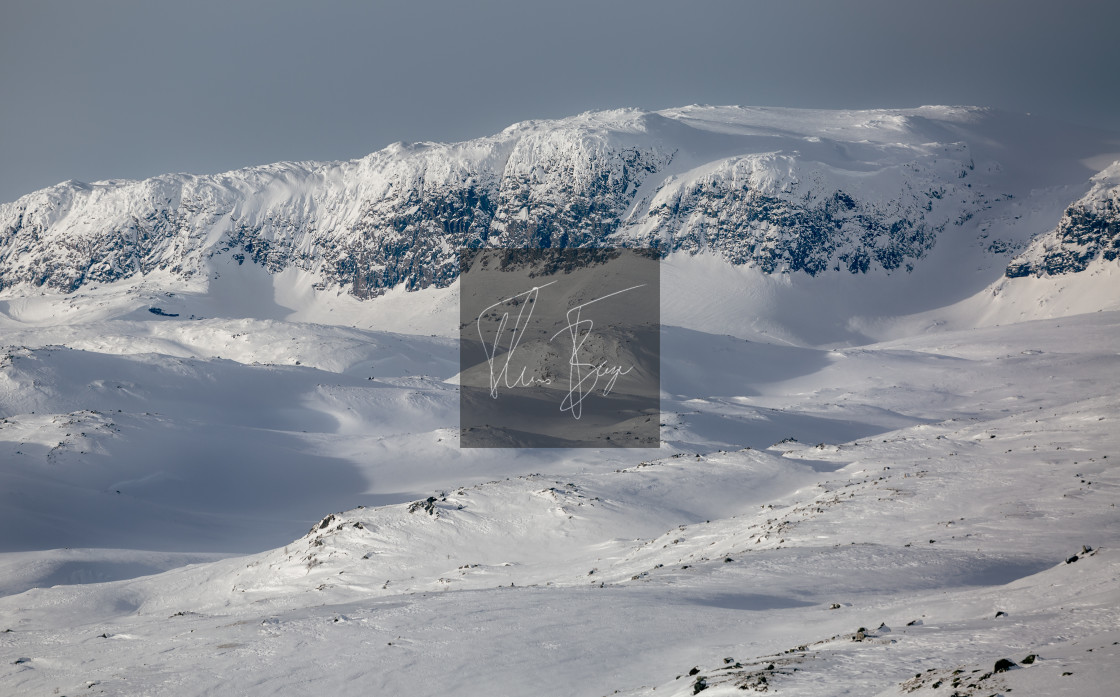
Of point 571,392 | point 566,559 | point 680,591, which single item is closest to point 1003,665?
point 680,591

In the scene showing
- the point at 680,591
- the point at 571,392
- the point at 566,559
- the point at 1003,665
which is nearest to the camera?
the point at 1003,665

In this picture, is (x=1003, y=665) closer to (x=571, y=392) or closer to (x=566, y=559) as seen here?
(x=566, y=559)

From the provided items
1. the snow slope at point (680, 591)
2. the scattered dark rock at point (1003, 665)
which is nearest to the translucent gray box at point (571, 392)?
the snow slope at point (680, 591)

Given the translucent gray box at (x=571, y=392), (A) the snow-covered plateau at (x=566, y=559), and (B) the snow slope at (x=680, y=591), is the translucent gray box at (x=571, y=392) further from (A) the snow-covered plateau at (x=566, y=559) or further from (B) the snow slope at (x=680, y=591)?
(B) the snow slope at (x=680, y=591)

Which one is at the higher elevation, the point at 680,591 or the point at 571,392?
the point at 680,591

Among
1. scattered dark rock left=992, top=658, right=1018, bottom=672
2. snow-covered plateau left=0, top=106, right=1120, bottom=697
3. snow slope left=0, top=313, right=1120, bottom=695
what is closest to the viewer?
scattered dark rock left=992, top=658, right=1018, bottom=672

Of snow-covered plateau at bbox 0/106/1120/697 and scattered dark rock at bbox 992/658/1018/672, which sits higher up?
scattered dark rock at bbox 992/658/1018/672

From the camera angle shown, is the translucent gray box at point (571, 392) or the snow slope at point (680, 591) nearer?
the snow slope at point (680, 591)

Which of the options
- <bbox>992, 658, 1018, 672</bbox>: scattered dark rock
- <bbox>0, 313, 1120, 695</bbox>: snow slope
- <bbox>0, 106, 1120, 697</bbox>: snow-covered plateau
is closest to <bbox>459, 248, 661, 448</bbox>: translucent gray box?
<bbox>0, 106, 1120, 697</bbox>: snow-covered plateau

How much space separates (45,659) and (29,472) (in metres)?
51.3

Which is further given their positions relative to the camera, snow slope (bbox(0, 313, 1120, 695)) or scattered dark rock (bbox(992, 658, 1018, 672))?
snow slope (bbox(0, 313, 1120, 695))

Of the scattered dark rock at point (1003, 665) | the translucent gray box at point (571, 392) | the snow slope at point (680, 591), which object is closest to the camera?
the scattered dark rock at point (1003, 665)

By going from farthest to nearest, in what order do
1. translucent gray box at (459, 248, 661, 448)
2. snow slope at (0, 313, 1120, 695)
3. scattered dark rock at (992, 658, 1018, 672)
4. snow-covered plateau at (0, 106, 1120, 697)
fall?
1. translucent gray box at (459, 248, 661, 448)
2. snow-covered plateau at (0, 106, 1120, 697)
3. snow slope at (0, 313, 1120, 695)
4. scattered dark rock at (992, 658, 1018, 672)

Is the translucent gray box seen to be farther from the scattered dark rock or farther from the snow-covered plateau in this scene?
the scattered dark rock
